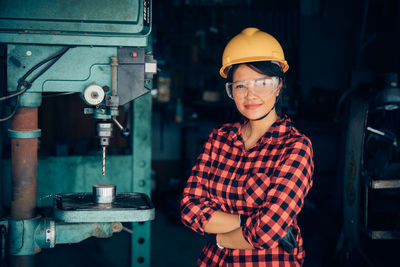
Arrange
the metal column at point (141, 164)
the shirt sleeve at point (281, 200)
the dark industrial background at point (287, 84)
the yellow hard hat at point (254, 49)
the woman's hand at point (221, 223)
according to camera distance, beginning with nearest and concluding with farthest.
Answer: the shirt sleeve at point (281, 200)
the woman's hand at point (221, 223)
the yellow hard hat at point (254, 49)
the metal column at point (141, 164)
the dark industrial background at point (287, 84)

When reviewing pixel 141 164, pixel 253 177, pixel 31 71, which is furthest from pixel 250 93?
pixel 141 164

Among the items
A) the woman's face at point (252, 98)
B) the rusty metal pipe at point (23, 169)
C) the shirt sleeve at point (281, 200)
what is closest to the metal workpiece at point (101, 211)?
the rusty metal pipe at point (23, 169)

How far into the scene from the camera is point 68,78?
150cm

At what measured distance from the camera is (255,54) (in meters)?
1.66

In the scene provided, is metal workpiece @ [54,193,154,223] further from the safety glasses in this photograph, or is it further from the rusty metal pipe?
the safety glasses

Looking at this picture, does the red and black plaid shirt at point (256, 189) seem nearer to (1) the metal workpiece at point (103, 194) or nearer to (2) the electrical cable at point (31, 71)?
(1) the metal workpiece at point (103, 194)

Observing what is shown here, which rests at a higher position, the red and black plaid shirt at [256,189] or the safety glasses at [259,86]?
the safety glasses at [259,86]

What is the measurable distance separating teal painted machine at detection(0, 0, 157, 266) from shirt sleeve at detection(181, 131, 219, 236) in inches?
5.7

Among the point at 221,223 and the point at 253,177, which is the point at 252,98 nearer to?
the point at 253,177

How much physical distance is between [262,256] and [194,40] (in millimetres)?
3666

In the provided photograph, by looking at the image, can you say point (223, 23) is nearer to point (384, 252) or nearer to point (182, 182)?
point (182, 182)

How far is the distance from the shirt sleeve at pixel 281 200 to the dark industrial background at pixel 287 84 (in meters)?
2.35

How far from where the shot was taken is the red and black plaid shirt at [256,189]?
1.41m

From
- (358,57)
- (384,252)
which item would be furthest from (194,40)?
(384,252)
